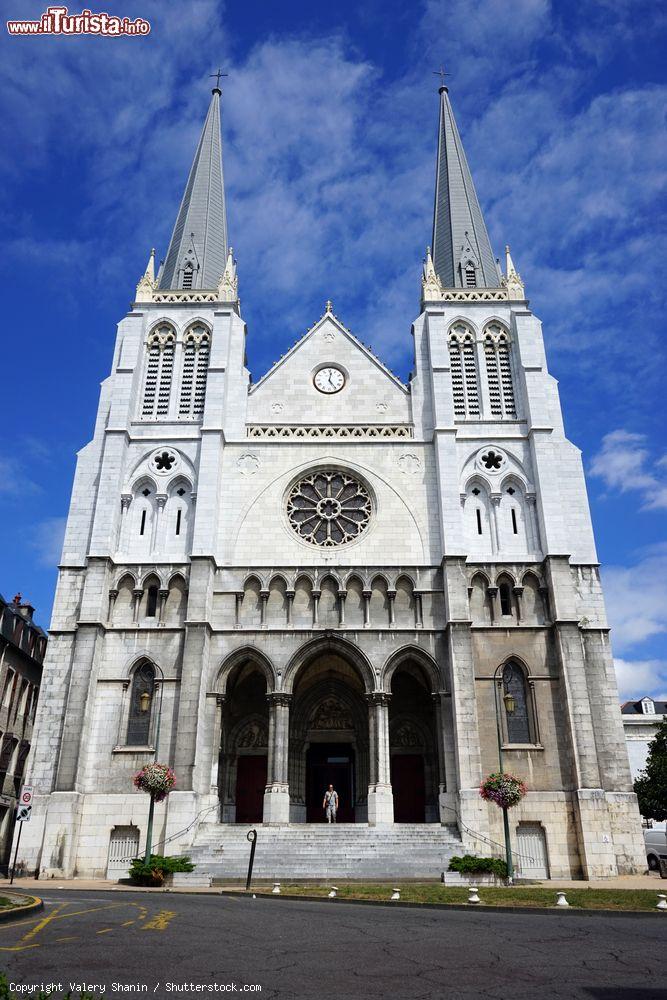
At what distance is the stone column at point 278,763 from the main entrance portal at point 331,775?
10.4 feet

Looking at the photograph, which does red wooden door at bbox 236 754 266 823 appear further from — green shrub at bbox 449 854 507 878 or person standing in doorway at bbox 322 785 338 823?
green shrub at bbox 449 854 507 878

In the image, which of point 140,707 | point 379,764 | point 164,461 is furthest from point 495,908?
point 164,461

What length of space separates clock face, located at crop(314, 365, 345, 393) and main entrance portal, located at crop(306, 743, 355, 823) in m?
14.9

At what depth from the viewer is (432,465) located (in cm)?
3134

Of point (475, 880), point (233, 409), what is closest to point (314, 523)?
point (233, 409)

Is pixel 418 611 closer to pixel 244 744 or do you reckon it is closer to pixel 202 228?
pixel 244 744

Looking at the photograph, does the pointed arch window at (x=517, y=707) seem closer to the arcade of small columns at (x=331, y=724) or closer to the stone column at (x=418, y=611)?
the arcade of small columns at (x=331, y=724)

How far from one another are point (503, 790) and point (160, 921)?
12.5 metres

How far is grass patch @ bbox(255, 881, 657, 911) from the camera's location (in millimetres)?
14703

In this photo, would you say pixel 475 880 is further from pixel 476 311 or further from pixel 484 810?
pixel 476 311

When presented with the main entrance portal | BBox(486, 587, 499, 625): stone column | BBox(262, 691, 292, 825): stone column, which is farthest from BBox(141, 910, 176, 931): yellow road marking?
BBox(486, 587, 499, 625): stone column

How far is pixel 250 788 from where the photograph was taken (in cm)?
2911

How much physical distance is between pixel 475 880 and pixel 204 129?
41.0m

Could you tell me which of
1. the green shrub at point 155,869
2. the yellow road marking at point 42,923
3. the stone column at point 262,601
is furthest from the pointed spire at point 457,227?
the yellow road marking at point 42,923
